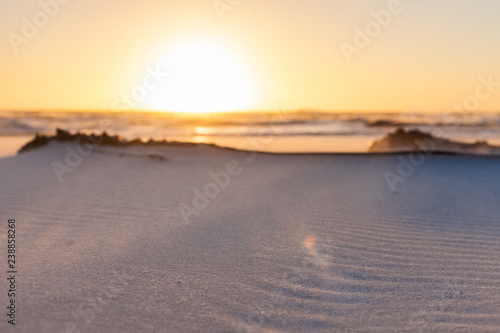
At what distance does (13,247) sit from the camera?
2.50m

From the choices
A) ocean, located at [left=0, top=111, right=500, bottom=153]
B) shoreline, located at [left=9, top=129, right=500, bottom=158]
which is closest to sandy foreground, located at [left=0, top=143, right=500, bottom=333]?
shoreline, located at [left=9, top=129, right=500, bottom=158]

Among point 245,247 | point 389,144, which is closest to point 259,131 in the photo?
point 389,144

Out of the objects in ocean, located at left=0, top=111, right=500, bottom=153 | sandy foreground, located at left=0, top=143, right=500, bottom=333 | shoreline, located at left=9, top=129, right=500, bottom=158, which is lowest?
sandy foreground, located at left=0, top=143, right=500, bottom=333

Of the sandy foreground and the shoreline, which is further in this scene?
the shoreline

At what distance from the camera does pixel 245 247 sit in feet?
8.80

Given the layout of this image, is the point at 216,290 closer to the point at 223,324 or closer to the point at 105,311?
the point at 223,324

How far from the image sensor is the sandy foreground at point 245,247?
187 cm

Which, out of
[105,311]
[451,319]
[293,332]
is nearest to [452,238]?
[451,319]

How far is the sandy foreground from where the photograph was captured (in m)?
1.87

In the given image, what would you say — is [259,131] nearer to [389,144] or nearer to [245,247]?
[389,144]

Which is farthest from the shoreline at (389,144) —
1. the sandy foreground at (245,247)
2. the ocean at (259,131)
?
the ocean at (259,131)

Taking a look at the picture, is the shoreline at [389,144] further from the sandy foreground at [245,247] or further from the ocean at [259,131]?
the ocean at [259,131]

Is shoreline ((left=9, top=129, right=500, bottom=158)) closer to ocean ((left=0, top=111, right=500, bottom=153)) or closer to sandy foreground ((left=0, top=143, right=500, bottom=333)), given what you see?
sandy foreground ((left=0, top=143, right=500, bottom=333))

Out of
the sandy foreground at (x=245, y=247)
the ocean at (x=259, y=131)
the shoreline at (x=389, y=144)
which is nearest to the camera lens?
the sandy foreground at (x=245, y=247)
